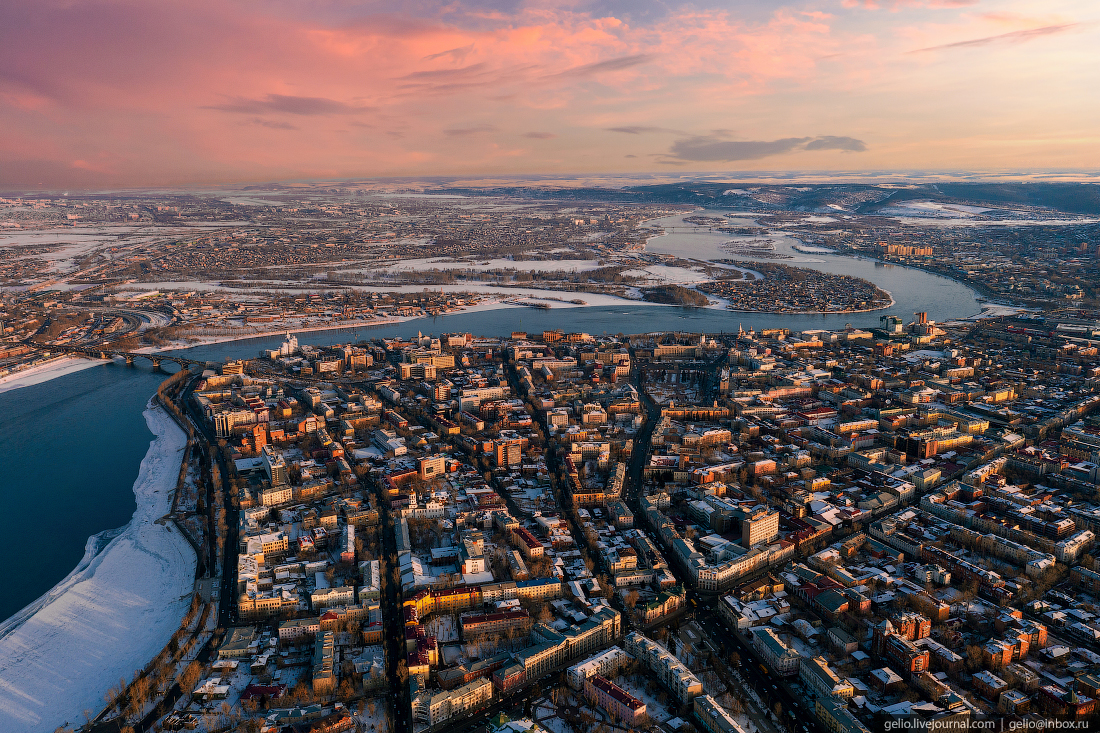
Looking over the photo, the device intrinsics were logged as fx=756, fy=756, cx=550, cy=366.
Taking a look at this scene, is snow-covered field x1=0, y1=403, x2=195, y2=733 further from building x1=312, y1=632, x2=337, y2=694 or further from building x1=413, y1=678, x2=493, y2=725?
building x1=413, y1=678, x2=493, y2=725

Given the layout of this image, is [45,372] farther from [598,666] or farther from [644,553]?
[598,666]

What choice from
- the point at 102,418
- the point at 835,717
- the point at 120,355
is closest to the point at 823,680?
the point at 835,717

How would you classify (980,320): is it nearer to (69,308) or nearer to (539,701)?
(539,701)

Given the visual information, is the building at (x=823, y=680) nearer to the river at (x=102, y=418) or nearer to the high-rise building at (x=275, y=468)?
the high-rise building at (x=275, y=468)

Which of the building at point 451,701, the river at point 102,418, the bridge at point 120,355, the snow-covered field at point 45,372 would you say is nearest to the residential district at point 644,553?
the building at point 451,701

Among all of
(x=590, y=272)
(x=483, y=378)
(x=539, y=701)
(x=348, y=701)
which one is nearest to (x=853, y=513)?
(x=539, y=701)

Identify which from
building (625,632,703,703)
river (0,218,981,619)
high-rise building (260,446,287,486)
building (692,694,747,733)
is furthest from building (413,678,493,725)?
high-rise building (260,446,287,486)
